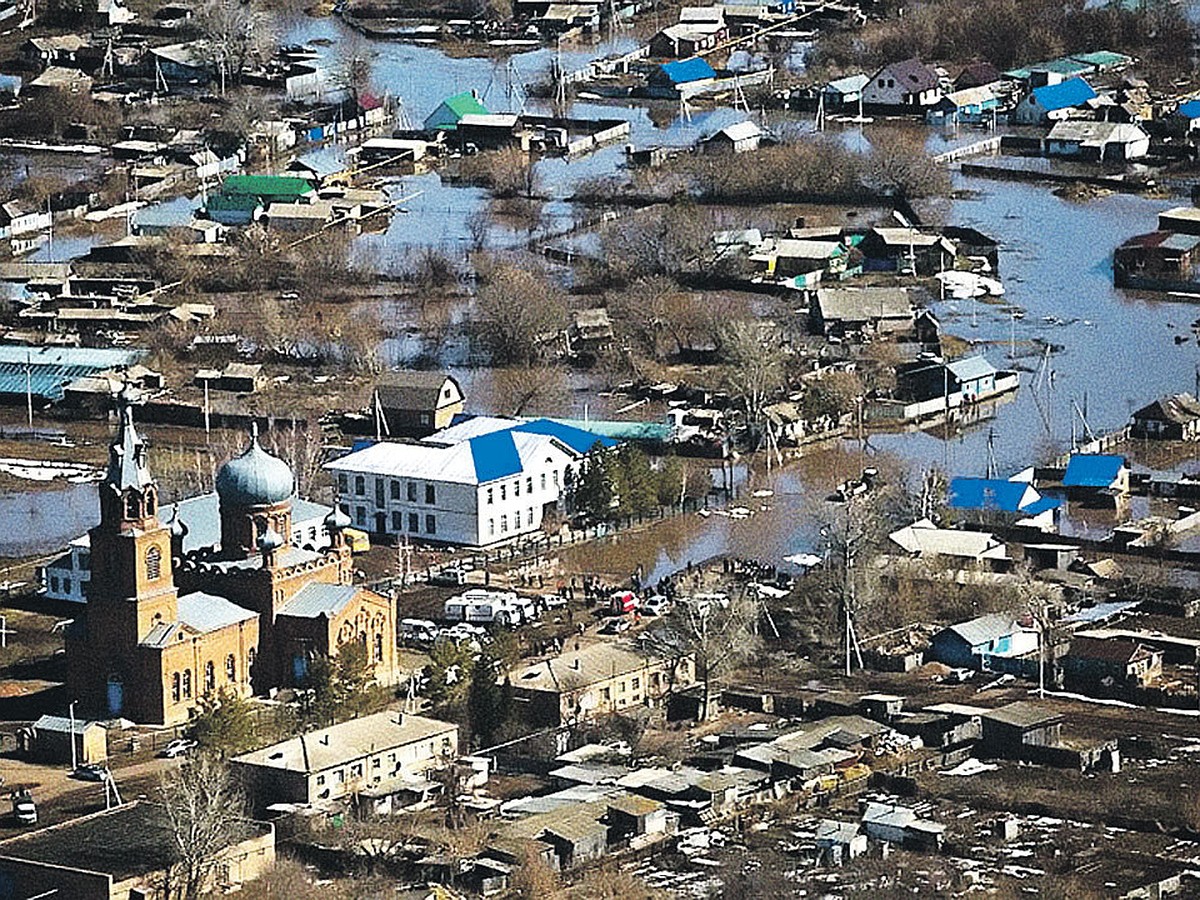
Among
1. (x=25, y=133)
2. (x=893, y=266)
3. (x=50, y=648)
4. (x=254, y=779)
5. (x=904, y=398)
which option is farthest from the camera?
(x=25, y=133)

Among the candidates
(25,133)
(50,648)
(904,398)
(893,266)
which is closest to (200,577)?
(50,648)

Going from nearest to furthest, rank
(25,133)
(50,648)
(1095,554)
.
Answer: (50,648) → (1095,554) → (25,133)

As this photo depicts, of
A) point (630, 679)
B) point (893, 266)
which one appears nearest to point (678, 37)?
point (893, 266)

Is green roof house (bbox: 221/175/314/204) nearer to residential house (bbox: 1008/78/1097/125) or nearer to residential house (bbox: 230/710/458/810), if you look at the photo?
residential house (bbox: 1008/78/1097/125)

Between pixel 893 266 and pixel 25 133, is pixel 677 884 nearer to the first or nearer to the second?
pixel 893 266

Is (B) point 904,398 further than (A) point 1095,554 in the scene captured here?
Yes

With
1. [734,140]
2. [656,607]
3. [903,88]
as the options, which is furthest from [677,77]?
[656,607]
